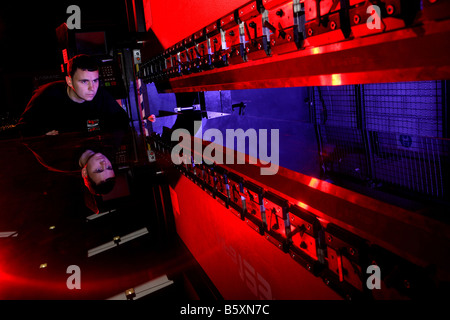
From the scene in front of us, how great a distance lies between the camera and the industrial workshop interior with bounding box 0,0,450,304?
2.16 feet

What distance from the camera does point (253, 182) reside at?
3.66ft

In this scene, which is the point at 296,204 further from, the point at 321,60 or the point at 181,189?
the point at 181,189

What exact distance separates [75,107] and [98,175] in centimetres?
234

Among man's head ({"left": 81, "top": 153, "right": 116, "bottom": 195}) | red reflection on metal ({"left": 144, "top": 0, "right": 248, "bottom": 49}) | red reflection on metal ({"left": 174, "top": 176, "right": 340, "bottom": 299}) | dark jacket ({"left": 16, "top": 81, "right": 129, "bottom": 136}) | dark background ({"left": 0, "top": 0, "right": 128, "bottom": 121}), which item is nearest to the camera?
red reflection on metal ({"left": 174, "top": 176, "right": 340, "bottom": 299})

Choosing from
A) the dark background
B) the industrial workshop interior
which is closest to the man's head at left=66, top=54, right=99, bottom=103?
the industrial workshop interior

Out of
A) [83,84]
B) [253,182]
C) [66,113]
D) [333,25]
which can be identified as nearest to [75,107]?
[66,113]

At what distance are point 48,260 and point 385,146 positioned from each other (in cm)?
264

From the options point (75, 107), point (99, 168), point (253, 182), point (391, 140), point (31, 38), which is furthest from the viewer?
point (31, 38)

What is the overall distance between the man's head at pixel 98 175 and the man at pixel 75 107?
1.69 metres

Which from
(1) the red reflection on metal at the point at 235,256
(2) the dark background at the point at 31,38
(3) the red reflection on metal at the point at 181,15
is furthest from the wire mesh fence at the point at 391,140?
(2) the dark background at the point at 31,38

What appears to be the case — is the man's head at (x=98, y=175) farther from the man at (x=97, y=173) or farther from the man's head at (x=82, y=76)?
the man's head at (x=82, y=76)

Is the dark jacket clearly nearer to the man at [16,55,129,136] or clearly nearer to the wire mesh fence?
the man at [16,55,129,136]

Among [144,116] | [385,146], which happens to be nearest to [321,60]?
[385,146]

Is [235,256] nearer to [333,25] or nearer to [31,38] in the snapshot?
[333,25]
